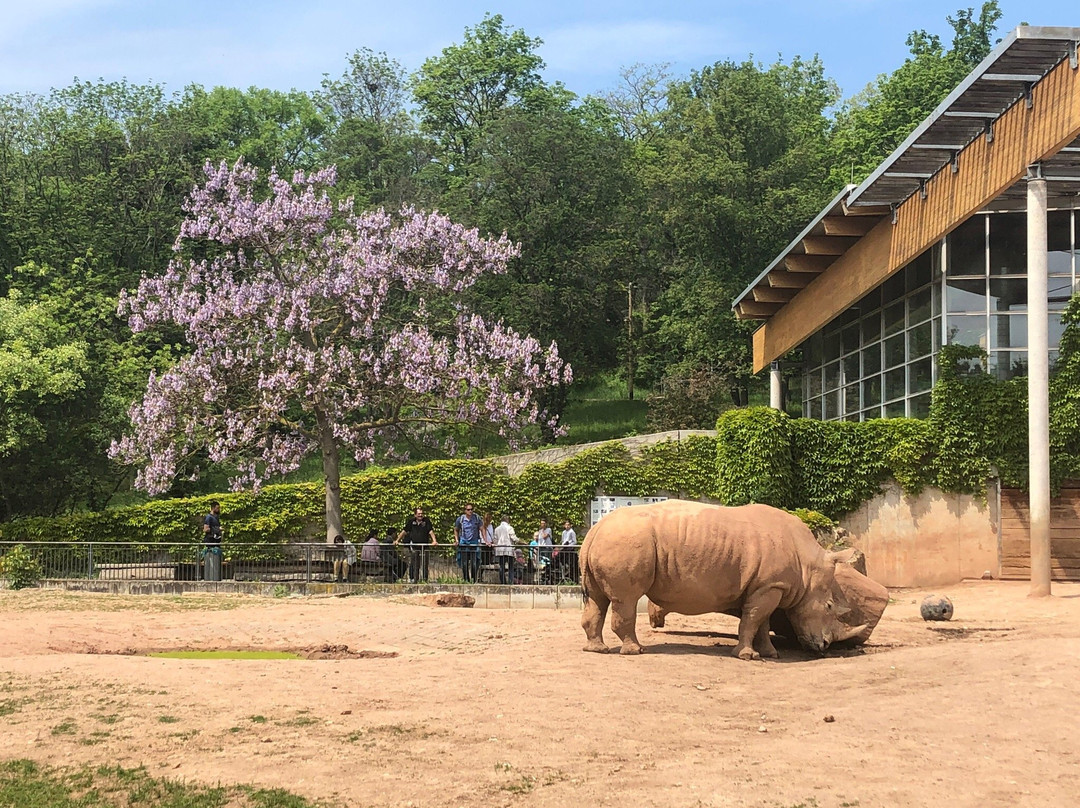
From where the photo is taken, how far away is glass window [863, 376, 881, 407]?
34.8 m

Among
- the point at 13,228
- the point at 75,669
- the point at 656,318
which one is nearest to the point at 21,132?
the point at 13,228

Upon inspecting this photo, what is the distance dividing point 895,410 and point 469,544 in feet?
38.0

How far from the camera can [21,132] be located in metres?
62.1

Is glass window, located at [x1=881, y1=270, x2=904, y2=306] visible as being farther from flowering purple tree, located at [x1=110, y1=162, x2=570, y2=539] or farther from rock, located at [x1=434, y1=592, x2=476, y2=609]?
rock, located at [x1=434, y1=592, x2=476, y2=609]

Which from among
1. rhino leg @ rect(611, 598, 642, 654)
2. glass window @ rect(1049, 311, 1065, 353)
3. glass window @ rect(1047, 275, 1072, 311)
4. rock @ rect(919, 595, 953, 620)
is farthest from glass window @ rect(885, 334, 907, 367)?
rhino leg @ rect(611, 598, 642, 654)

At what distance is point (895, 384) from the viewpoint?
33.6 meters

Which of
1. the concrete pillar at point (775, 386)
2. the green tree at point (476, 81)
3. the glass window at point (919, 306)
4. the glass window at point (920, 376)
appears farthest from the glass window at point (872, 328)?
the green tree at point (476, 81)

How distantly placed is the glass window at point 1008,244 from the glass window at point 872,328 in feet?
14.8

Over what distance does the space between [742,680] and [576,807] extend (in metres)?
6.12

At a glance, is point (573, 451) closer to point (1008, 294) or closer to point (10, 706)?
point (1008, 294)

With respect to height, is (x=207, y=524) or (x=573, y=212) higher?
(x=573, y=212)

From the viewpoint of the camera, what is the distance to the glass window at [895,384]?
33156 mm

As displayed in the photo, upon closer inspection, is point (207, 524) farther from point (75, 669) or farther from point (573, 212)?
Result: point (573, 212)

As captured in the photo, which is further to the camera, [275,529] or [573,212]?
[573,212]
